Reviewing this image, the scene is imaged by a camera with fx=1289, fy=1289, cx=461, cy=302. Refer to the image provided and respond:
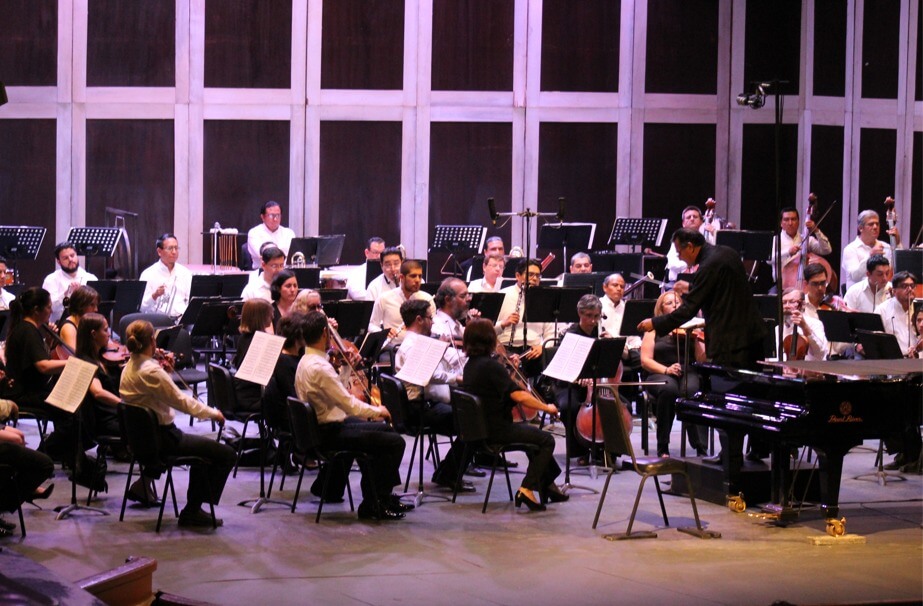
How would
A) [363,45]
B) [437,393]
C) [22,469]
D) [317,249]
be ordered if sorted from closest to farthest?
[22,469], [437,393], [317,249], [363,45]

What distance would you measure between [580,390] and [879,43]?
9.29 m

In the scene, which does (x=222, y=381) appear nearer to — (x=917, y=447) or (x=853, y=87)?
(x=917, y=447)

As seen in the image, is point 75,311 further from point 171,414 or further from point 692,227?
point 692,227

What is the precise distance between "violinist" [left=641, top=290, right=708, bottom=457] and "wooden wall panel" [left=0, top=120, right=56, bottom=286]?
30.7 feet

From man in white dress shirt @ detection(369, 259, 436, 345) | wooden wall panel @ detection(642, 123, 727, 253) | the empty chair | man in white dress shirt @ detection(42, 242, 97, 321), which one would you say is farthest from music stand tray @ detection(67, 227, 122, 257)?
the empty chair

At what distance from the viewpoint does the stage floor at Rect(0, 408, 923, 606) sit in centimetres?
617

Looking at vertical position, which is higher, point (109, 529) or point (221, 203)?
point (221, 203)

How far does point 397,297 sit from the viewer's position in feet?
36.2

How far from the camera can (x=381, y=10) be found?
1656cm

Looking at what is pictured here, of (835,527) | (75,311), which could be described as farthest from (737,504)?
(75,311)

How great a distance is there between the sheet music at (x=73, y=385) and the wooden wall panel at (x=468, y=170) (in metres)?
9.44

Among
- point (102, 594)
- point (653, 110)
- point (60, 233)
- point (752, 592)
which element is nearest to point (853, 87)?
point (653, 110)

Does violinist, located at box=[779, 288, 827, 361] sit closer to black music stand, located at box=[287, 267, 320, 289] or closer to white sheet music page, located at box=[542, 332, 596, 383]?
white sheet music page, located at box=[542, 332, 596, 383]

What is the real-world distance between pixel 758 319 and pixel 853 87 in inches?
371
